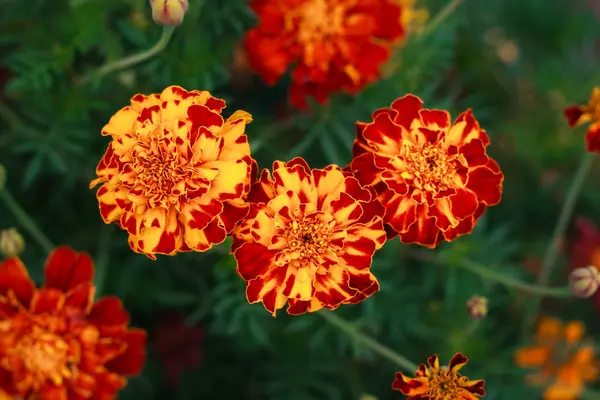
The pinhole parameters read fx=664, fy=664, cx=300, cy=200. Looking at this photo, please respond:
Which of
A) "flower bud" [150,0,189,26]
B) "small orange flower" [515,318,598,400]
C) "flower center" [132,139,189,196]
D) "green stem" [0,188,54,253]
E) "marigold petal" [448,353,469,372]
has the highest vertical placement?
"small orange flower" [515,318,598,400]

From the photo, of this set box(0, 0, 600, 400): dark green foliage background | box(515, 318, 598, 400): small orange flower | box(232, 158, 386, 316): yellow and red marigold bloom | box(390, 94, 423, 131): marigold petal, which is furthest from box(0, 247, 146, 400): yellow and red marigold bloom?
box(515, 318, 598, 400): small orange flower

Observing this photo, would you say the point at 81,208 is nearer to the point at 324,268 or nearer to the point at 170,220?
the point at 170,220

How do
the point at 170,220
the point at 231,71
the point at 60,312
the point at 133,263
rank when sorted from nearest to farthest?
the point at 170,220, the point at 60,312, the point at 133,263, the point at 231,71

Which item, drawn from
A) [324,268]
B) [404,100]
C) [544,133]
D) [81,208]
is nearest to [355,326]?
[324,268]

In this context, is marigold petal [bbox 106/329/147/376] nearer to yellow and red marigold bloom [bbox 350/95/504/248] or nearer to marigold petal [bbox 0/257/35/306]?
marigold petal [bbox 0/257/35/306]

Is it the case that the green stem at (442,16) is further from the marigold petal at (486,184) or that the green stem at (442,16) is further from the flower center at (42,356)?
the flower center at (42,356)
